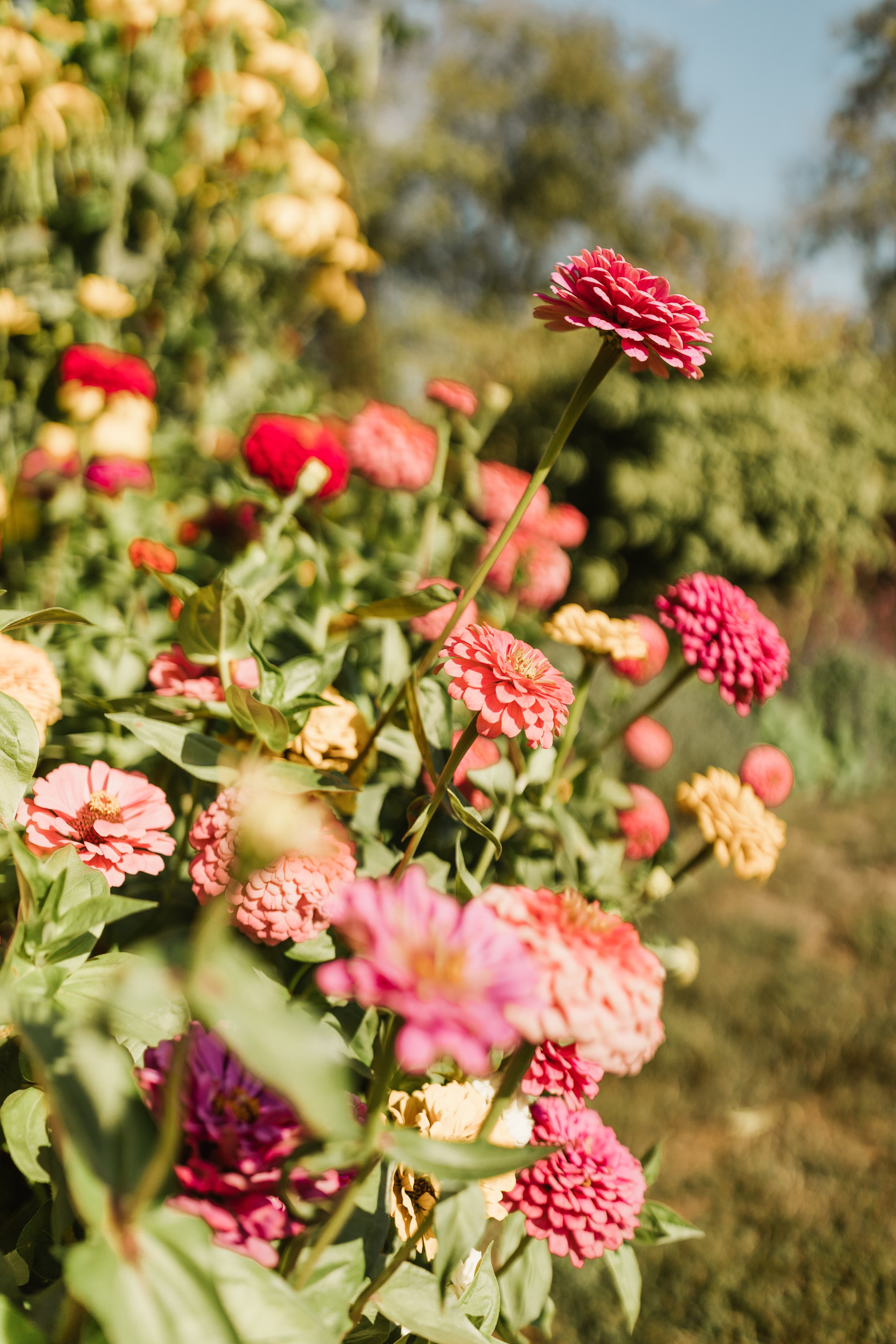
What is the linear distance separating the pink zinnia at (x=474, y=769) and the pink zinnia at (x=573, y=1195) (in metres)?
0.25

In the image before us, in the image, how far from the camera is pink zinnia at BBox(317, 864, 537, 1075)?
1.06ft

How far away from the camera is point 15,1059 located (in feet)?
1.88

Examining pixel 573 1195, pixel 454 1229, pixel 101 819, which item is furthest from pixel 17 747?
pixel 573 1195

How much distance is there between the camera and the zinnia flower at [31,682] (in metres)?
0.66

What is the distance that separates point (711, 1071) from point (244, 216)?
199 centimetres

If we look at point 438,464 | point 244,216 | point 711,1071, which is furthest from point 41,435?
point 711,1071

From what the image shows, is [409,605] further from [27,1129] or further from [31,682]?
[27,1129]

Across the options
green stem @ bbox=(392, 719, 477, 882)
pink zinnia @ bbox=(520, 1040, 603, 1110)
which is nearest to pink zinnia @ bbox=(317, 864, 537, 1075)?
green stem @ bbox=(392, 719, 477, 882)

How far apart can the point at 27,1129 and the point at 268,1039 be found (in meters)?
0.29

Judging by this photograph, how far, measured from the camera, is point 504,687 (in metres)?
0.59

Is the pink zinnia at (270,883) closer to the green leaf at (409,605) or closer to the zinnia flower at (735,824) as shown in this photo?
the green leaf at (409,605)

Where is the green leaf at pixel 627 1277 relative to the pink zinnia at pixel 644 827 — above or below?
below

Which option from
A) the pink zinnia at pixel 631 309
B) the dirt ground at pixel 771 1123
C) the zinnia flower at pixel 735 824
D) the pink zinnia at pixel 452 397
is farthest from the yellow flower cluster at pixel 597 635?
the dirt ground at pixel 771 1123

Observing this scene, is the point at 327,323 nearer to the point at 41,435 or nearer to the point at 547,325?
the point at 41,435
